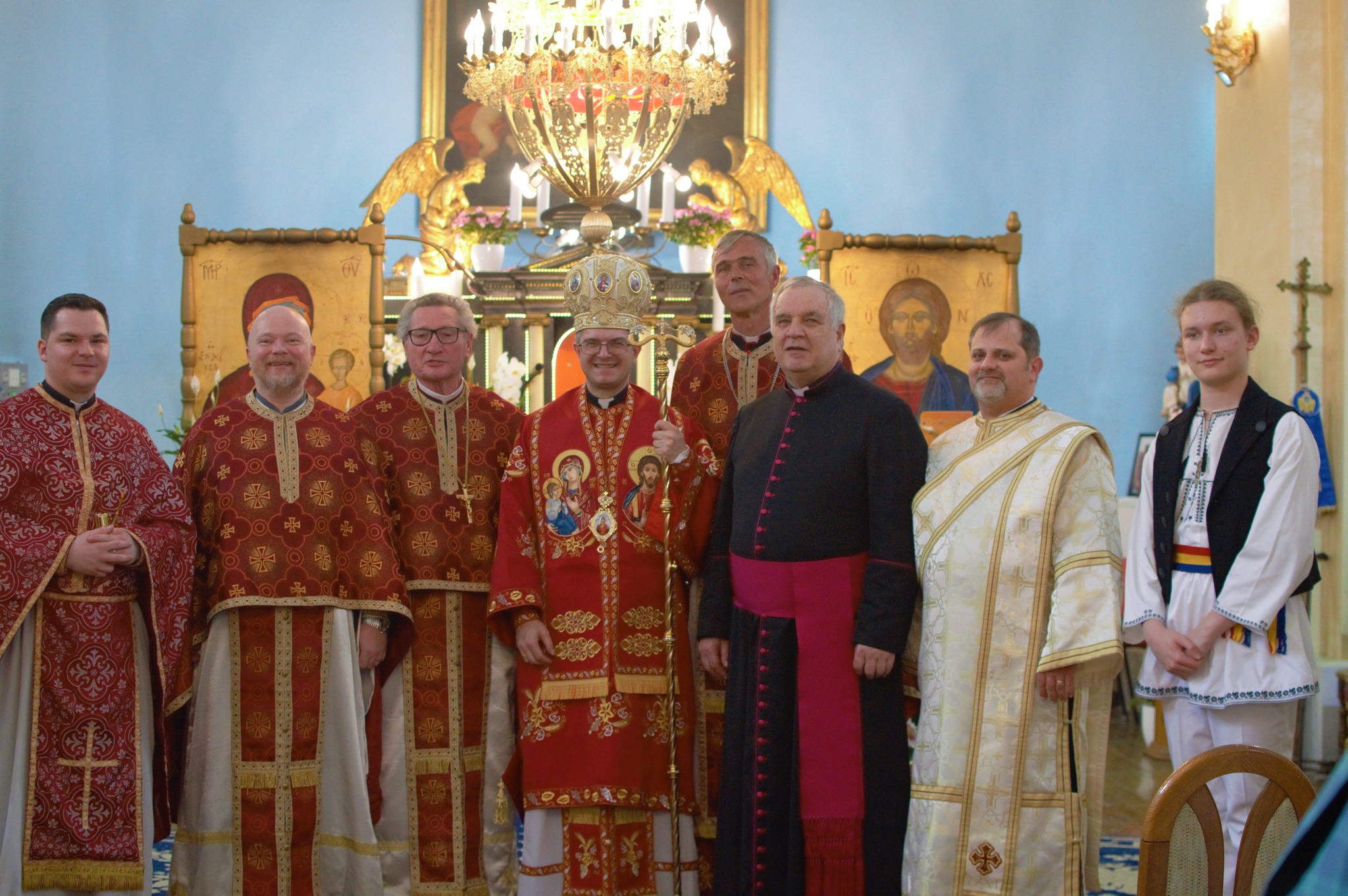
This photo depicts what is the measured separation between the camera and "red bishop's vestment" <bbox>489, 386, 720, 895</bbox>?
3.46m

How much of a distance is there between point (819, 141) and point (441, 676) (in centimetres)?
582

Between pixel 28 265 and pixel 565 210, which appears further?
pixel 28 265

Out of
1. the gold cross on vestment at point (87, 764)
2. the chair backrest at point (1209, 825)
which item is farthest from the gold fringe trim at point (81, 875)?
the chair backrest at point (1209, 825)

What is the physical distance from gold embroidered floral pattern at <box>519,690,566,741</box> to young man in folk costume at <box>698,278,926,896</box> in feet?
1.65

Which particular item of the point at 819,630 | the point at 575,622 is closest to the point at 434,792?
the point at 575,622

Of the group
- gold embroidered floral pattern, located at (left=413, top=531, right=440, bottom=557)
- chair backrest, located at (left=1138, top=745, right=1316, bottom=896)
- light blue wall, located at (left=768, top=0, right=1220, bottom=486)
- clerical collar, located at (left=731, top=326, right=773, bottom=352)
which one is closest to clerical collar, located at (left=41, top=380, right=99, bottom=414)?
gold embroidered floral pattern, located at (left=413, top=531, right=440, bottom=557)

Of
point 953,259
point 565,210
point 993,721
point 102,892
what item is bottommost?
point 102,892

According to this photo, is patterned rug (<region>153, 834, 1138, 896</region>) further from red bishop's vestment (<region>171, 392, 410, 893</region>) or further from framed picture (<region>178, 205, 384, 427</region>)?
framed picture (<region>178, 205, 384, 427</region>)

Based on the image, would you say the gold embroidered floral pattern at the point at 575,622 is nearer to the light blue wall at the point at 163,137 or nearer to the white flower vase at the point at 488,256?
the white flower vase at the point at 488,256

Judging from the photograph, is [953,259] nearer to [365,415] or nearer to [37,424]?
[365,415]

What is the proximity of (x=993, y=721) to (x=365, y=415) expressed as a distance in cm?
214

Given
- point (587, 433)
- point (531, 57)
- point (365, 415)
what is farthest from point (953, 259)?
point (365, 415)

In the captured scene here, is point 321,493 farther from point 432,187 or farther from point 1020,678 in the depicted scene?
point 432,187

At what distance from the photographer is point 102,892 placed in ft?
11.0
